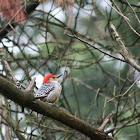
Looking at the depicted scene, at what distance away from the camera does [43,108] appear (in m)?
2.70

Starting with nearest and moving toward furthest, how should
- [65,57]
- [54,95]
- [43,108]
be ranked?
1. [43,108]
2. [54,95]
3. [65,57]

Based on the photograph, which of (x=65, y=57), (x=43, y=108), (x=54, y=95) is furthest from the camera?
(x=65, y=57)

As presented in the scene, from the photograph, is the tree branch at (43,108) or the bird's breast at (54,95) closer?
the tree branch at (43,108)

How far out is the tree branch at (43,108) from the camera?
241cm

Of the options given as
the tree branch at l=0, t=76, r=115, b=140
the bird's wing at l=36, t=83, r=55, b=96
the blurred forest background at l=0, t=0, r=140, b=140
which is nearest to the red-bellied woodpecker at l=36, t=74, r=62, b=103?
the bird's wing at l=36, t=83, r=55, b=96

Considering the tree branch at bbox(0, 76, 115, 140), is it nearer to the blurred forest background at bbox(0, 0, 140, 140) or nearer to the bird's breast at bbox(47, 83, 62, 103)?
the blurred forest background at bbox(0, 0, 140, 140)

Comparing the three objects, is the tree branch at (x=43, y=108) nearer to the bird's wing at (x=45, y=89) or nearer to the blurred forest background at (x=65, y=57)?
the blurred forest background at (x=65, y=57)

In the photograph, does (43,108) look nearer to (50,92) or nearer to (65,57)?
(50,92)

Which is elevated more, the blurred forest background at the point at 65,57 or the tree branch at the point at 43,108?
the blurred forest background at the point at 65,57

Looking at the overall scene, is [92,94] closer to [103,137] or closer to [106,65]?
[106,65]

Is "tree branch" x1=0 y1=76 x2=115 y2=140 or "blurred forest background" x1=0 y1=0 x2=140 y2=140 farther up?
"blurred forest background" x1=0 y1=0 x2=140 y2=140

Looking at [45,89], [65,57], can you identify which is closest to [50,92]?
[45,89]

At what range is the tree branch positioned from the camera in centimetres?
241

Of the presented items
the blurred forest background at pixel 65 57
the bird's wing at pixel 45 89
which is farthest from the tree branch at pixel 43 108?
the bird's wing at pixel 45 89
